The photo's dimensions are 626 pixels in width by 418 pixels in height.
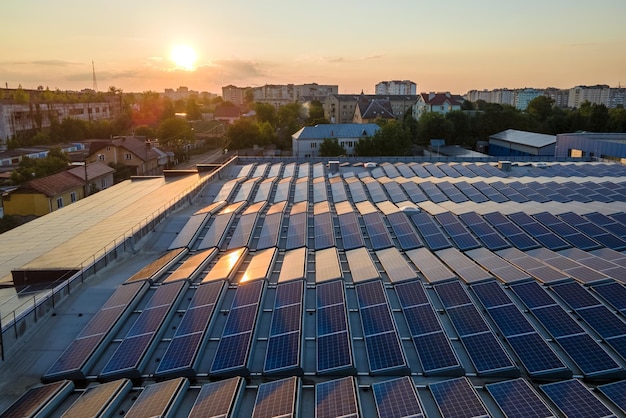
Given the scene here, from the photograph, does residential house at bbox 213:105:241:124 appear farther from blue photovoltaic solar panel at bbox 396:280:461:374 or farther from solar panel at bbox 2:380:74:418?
solar panel at bbox 2:380:74:418

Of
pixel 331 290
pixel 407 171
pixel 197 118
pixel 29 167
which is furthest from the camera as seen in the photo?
pixel 197 118

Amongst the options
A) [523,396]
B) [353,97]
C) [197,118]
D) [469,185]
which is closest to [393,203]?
[469,185]

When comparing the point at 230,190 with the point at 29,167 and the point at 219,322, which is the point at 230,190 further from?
the point at 29,167

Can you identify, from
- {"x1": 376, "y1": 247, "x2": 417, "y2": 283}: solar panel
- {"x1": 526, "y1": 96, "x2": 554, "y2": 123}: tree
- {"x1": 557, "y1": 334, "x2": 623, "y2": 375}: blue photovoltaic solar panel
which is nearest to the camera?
{"x1": 557, "y1": 334, "x2": 623, "y2": 375}: blue photovoltaic solar panel

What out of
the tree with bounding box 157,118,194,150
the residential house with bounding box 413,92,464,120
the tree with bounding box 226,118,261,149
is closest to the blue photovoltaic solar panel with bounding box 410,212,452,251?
the tree with bounding box 226,118,261,149

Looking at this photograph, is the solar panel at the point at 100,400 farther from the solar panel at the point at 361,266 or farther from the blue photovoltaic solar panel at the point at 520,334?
the blue photovoltaic solar panel at the point at 520,334

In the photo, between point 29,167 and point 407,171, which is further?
point 29,167

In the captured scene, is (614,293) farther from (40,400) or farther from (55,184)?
(55,184)
